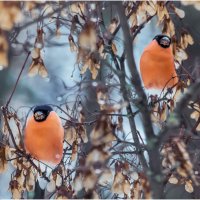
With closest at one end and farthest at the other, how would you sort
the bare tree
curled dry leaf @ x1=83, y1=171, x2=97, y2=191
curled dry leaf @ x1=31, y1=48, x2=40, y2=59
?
curled dry leaf @ x1=83, y1=171, x2=97, y2=191, the bare tree, curled dry leaf @ x1=31, y1=48, x2=40, y2=59

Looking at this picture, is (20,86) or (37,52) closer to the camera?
(37,52)

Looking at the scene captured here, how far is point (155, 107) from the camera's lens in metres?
1.01

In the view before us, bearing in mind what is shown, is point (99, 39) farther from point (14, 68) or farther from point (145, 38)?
point (14, 68)

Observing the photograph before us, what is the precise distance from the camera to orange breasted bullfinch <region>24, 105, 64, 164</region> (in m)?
0.93

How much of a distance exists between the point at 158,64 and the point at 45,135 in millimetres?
241

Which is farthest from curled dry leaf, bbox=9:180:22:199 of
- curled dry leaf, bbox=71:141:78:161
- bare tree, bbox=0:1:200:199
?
curled dry leaf, bbox=71:141:78:161

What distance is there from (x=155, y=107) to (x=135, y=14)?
7.4 inches

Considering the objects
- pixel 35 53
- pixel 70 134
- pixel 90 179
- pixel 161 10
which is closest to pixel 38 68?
pixel 35 53

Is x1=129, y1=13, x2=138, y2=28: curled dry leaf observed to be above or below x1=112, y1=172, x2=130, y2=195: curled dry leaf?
above

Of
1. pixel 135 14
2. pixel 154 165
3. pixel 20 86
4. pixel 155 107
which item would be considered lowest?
pixel 154 165

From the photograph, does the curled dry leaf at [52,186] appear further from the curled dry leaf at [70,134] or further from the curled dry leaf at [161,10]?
the curled dry leaf at [161,10]

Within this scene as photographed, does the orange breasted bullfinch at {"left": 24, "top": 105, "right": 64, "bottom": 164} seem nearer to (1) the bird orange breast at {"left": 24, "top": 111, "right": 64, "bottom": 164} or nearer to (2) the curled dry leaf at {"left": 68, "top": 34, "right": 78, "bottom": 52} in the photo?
(1) the bird orange breast at {"left": 24, "top": 111, "right": 64, "bottom": 164}

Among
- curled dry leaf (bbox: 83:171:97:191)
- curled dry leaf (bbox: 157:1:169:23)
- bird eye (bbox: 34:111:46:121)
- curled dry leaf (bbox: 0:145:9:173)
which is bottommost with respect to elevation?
curled dry leaf (bbox: 83:171:97:191)

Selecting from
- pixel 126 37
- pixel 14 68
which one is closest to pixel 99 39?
pixel 126 37
